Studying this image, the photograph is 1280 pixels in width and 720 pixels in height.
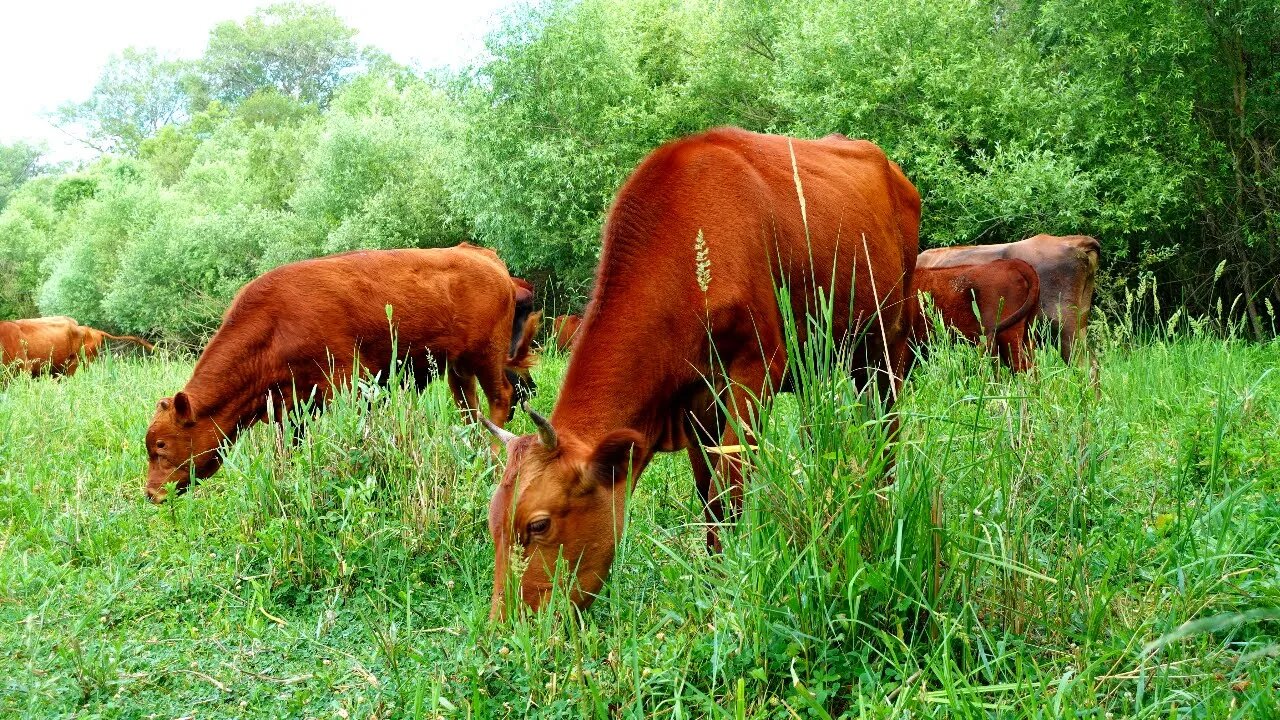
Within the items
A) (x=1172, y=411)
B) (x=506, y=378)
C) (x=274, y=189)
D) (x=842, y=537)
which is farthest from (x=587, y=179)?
(x=274, y=189)

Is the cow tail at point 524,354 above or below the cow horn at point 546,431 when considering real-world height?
below

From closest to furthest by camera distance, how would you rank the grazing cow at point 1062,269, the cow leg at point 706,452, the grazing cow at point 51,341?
the cow leg at point 706,452 < the grazing cow at point 1062,269 < the grazing cow at point 51,341

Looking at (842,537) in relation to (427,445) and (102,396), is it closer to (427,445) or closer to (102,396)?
(427,445)

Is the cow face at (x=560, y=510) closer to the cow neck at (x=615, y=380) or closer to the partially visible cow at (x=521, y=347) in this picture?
the cow neck at (x=615, y=380)

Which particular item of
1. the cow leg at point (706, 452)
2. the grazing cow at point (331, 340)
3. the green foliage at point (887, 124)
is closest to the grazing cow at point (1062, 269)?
the green foliage at point (887, 124)

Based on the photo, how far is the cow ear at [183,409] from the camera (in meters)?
6.85

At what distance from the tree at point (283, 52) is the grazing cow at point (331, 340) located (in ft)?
234

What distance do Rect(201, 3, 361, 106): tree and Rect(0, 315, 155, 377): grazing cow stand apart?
5628cm

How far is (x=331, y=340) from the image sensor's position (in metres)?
7.74

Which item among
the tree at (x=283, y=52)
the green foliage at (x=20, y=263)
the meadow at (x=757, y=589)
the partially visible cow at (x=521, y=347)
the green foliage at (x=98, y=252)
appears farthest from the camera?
the tree at (x=283, y=52)

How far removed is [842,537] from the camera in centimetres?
274

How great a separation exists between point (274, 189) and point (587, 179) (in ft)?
63.8

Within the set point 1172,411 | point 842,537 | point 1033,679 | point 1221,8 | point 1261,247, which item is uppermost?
point 1221,8

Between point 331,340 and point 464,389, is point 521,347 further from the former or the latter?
point 331,340
